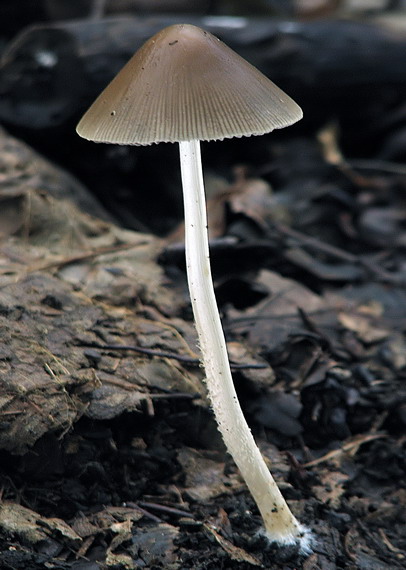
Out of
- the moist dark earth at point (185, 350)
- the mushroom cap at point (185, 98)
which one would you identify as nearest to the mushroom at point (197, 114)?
the mushroom cap at point (185, 98)

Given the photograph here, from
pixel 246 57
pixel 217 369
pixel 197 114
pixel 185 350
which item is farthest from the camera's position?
pixel 246 57

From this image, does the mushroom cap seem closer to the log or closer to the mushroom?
the mushroom

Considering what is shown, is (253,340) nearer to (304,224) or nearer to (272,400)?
(272,400)

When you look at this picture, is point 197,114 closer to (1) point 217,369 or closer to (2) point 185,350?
(1) point 217,369

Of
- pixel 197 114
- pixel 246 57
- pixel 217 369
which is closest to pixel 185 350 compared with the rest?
pixel 217 369

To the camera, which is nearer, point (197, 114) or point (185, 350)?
point (197, 114)

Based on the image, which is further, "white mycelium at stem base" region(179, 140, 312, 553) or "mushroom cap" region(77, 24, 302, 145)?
"white mycelium at stem base" region(179, 140, 312, 553)

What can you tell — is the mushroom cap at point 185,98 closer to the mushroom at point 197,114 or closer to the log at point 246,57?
the mushroom at point 197,114

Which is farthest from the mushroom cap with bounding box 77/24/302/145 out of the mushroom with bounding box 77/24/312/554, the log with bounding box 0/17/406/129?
the log with bounding box 0/17/406/129
